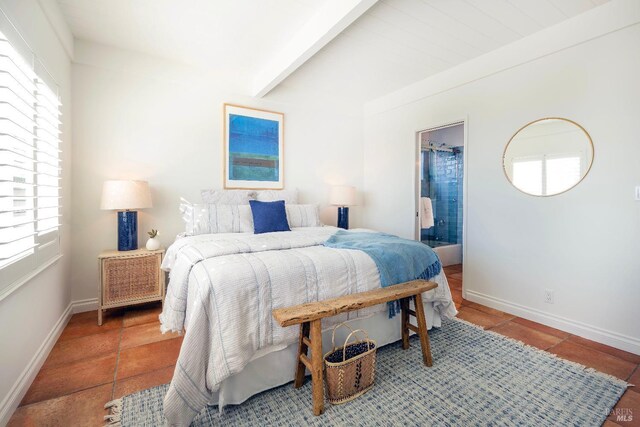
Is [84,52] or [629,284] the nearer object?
[629,284]

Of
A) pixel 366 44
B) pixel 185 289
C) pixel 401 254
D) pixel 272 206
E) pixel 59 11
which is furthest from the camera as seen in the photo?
pixel 272 206

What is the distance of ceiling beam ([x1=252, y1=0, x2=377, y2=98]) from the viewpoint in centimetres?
205

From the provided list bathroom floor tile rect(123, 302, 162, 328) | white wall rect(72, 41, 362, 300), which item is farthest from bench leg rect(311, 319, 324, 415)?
white wall rect(72, 41, 362, 300)

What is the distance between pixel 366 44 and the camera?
2848mm

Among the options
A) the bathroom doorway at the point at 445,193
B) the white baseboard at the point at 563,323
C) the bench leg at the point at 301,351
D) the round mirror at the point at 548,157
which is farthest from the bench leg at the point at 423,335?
the bathroom doorway at the point at 445,193

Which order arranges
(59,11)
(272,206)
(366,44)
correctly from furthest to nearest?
1. (272,206)
2. (366,44)
3. (59,11)

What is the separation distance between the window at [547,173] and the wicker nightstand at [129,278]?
3.52 meters

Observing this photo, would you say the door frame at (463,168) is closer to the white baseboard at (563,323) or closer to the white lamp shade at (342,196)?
the white baseboard at (563,323)

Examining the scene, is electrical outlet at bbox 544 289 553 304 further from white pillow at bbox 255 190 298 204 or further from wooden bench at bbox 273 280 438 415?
white pillow at bbox 255 190 298 204

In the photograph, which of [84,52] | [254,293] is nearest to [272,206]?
[254,293]

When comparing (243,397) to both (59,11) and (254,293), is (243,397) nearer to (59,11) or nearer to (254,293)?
(254,293)

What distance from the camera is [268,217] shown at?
122 inches

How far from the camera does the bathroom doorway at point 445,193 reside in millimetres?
4906

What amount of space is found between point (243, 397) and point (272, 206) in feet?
6.30
